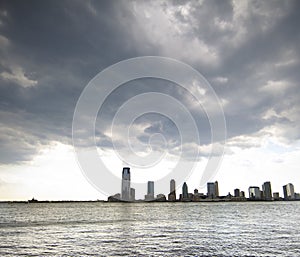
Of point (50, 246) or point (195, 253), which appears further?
point (50, 246)

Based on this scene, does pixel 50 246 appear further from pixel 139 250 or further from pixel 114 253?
pixel 139 250

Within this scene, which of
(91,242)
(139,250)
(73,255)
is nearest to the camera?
(73,255)

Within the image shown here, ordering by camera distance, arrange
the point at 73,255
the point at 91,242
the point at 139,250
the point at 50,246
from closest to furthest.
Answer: the point at 73,255
the point at 139,250
the point at 50,246
the point at 91,242

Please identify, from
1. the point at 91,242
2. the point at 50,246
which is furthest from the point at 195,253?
the point at 50,246

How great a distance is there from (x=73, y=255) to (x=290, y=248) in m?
26.2

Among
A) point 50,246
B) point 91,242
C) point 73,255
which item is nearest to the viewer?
point 73,255

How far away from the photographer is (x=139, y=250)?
32312 millimetres

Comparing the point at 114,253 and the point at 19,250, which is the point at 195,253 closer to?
the point at 114,253

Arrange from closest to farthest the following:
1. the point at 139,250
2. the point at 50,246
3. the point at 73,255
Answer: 1. the point at 73,255
2. the point at 139,250
3. the point at 50,246

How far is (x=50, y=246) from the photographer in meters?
35.0

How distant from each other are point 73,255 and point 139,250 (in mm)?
7720

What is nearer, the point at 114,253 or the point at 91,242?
the point at 114,253

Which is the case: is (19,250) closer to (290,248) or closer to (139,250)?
(139,250)

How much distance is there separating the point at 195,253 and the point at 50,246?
61.6 feet
